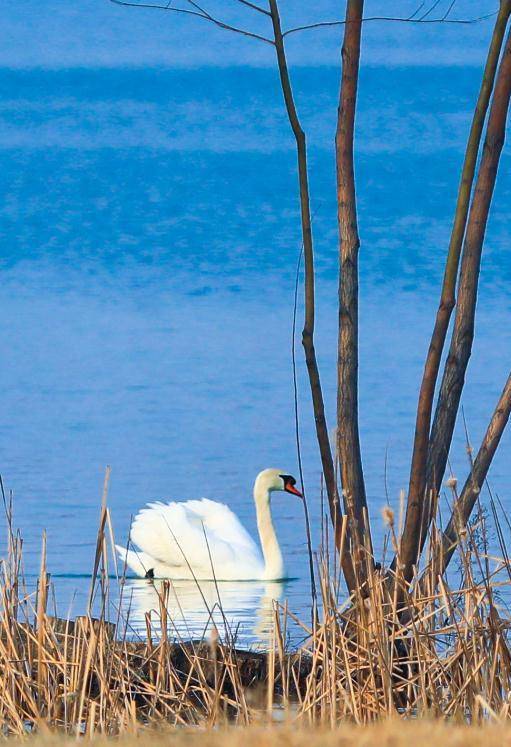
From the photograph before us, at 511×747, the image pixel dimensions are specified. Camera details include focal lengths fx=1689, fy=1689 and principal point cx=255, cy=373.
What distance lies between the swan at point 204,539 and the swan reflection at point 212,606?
0.38ft

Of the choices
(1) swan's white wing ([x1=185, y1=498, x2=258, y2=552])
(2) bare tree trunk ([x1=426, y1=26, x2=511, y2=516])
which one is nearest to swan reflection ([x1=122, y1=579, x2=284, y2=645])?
(1) swan's white wing ([x1=185, y1=498, x2=258, y2=552])

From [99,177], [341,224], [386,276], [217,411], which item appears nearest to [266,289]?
[386,276]

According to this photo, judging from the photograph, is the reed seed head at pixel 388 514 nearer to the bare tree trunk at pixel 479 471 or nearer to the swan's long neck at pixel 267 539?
the bare tree trunk at pixel 479 471

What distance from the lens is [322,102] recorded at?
57.6 meters

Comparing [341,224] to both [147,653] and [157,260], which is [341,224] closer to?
[147,653]

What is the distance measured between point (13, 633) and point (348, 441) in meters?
1.40

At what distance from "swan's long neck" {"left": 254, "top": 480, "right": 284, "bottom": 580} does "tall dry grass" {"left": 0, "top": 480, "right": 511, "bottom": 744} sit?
15.3 ft

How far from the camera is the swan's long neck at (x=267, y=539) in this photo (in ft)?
34.9

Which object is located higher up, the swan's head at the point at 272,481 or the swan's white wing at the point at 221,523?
the swan's head at the point at 272,481

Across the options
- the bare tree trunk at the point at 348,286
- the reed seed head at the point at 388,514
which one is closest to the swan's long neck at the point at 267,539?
the bare tree trunk at the point at 348,286

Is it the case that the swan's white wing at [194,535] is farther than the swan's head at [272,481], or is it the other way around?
the swan's head at [272,481]

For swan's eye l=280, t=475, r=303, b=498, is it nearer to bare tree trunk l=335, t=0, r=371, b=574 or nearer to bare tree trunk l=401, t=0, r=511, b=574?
bare tree trunk l=335, t=0, r=371, b=574

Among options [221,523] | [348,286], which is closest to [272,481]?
[221,523]

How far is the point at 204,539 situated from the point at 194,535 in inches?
3.1
